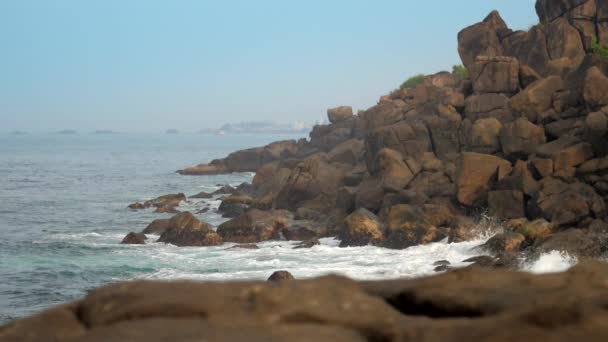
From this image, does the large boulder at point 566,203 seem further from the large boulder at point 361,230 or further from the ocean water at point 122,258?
the large boulder at point 361,230

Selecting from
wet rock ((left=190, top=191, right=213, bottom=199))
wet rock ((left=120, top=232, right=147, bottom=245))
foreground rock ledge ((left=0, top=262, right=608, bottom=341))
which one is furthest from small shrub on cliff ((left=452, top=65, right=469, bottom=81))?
foreground rock ledge ((left=0, top=262, right=608, bottom=341))

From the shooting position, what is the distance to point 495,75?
2032 inches

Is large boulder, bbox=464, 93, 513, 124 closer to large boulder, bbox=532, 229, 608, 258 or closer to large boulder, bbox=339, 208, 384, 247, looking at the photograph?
large boulder, bbox=339, 208, 384, 247

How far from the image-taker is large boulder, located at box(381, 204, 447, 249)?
37.6 meters

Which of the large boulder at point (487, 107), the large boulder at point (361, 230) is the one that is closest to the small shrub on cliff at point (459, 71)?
the large boulder at point (487, 107)

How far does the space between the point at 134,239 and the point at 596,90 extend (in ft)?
88.3

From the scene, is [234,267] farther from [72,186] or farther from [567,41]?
[72,186]

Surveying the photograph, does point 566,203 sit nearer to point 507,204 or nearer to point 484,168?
point 507,204

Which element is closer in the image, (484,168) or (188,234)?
(484,168)

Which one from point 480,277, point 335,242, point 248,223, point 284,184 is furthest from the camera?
point 284,184

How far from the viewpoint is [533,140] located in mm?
42969

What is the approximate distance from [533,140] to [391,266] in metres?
14.2

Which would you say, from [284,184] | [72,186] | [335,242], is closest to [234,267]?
[335,242]

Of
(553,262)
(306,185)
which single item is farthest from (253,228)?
(553,262)
